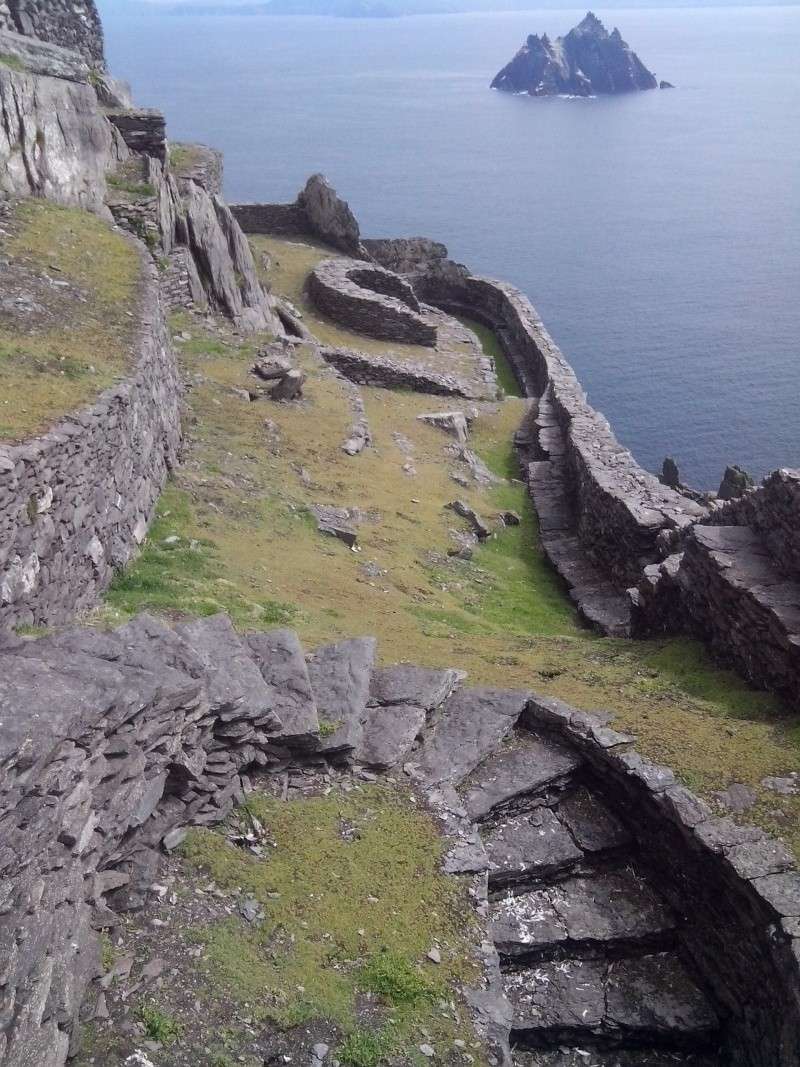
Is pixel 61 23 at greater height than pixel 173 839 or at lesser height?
greater

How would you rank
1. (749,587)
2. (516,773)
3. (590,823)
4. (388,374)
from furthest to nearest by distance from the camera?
(388,374)
(749,587)
(516,773)
(590,823)

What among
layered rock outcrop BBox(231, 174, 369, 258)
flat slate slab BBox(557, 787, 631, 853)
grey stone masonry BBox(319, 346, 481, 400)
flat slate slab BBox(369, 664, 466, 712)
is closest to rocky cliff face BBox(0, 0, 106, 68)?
layered rock outcrop BBox(231, 174, 369, 258)

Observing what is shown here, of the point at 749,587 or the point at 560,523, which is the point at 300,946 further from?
the point at 560,523

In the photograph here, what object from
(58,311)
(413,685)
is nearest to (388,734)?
(413,685)

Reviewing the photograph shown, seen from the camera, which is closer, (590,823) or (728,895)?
(728,895)

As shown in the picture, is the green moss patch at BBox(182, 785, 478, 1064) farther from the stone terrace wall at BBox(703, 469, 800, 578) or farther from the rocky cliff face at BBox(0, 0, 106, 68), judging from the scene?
the rocky cliff face at BBox(0, 0, 106, 68)

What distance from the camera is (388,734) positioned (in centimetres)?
1171

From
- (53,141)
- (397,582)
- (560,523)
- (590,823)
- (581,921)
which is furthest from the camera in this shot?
(560,523)

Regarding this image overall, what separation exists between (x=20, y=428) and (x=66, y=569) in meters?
2.06

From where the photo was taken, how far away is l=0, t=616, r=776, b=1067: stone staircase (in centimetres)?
850

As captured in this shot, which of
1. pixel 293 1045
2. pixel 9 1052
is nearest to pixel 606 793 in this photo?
pixel 293 1045

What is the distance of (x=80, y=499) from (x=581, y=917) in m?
8.77

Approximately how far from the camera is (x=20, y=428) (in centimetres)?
1298

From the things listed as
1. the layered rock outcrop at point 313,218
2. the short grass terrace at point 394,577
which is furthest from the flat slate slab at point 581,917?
the layered rock outcrop at point 313,218
